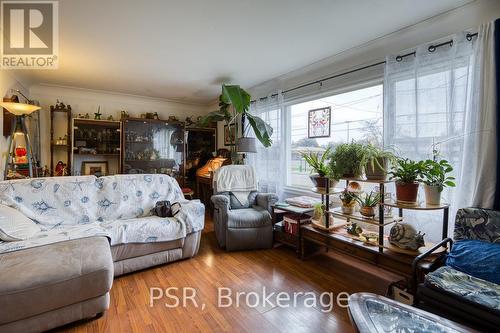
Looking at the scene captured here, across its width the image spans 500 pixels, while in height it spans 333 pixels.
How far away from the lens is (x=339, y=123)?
2889 mm

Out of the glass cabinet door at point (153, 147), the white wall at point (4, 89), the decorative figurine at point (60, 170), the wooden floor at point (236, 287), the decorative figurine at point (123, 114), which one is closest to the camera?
the wooden floor at point (236, 287)

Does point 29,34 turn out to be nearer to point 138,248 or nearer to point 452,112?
point 138,248

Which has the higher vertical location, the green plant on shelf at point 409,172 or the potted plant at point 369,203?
the green plant on shelf at point 409,172

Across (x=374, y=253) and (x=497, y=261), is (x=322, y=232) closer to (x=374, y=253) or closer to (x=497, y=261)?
(x=374, y=253)

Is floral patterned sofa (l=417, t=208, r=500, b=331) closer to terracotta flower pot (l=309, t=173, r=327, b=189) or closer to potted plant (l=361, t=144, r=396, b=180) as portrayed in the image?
potted plant (l=361, t=144, r=396, b=180)

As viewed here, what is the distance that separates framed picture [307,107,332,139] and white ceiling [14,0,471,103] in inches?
25.4

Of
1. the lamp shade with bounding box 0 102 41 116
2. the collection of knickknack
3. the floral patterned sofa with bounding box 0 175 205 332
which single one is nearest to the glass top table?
the collection of knickknack

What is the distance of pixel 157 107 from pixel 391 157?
447 cm

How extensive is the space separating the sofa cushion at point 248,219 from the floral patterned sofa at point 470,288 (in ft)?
5.29

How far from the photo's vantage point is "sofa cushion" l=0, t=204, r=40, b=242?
71.0 inches

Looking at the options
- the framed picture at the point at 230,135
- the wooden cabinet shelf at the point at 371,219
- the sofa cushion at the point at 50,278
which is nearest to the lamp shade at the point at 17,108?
the sofa cushion at the point at 50,278

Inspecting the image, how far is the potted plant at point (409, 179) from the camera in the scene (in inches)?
67.8

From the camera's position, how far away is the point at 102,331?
1.51m

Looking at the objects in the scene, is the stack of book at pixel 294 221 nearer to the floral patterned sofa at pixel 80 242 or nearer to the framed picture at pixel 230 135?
the floral patterned sofa at pixel 80 242
